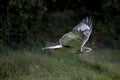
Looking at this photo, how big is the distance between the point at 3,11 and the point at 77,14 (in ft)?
9.09

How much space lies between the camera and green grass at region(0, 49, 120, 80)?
6137 mm

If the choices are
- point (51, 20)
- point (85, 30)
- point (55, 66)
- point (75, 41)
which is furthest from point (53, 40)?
point (75, 41)

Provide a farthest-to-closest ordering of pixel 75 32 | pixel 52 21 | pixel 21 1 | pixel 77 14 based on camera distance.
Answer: pixel 77 14 → pixel 52 21 → pixel 21 1 → pixel 75 32

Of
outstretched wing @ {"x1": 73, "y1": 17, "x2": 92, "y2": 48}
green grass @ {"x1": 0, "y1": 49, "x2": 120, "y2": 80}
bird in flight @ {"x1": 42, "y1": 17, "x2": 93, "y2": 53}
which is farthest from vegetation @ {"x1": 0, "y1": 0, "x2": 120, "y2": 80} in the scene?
bird in flight @ {"x1": 42, "y1": 17, "x2": 93, "y2": 53}

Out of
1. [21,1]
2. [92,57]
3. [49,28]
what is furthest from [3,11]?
[92,57]

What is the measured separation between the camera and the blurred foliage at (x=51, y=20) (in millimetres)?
7566

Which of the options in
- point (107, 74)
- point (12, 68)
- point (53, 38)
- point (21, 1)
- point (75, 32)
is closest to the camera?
point (75, 32)

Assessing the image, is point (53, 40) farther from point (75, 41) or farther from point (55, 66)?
point (75, 41)

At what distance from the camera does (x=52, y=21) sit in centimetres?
921

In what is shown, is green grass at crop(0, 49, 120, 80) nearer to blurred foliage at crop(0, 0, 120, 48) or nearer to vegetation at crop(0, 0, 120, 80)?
vegetation at crop(0, 0, 120, 80)

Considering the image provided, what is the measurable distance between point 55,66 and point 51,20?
9.11 feet

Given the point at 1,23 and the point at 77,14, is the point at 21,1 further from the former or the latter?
the point at 77,14

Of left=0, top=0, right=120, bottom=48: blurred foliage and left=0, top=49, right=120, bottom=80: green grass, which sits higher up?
left=0, top=0, right=120, bottom=48: blurred foliage

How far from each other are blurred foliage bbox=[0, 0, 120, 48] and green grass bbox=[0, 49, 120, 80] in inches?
24.0
